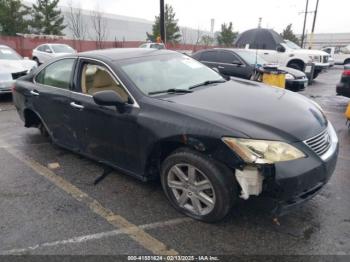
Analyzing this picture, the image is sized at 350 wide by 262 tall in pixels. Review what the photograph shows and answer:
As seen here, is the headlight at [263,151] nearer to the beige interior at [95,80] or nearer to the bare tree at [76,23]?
the beige interior at [95,80]

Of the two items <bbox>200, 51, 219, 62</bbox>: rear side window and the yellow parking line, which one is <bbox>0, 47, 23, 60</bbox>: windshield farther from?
the yellow parking line

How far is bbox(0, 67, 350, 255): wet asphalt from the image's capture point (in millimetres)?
2650

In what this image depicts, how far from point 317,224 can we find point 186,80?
2.04 metres

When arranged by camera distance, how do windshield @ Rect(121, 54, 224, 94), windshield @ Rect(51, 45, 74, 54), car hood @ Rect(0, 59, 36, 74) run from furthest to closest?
windshield @ Rect(51, 45, 74, 54)
car hood @ Rect(0, 59, 36, 74)
windshield @ Rect(121, 54, 224, 94)

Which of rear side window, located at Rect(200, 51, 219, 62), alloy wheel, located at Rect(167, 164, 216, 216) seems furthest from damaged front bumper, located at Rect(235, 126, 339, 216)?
rear side window, located at Rect(200, 51, 219, 62)

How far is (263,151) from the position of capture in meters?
2.51

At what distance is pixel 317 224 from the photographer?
115 inches

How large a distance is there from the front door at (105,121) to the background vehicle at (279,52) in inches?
411

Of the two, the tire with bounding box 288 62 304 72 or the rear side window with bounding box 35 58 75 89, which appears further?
the tire with bounding box 288 62 304 72

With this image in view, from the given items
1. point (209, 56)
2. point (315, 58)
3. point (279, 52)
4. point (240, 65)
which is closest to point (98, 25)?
point (279, 52)

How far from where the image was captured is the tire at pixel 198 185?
2.69 metres

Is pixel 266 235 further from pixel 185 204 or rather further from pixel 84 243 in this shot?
pixel 84 243

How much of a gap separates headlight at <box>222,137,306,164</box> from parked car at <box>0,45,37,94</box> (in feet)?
25.5

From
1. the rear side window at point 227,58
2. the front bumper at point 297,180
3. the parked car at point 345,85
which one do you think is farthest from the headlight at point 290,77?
the front bumper at point 297,180
